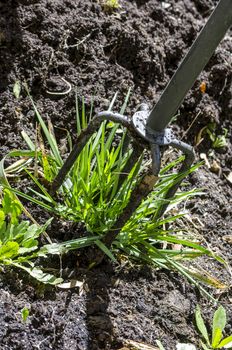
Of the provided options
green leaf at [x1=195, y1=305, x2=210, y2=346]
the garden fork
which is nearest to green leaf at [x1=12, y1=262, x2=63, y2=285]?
the garden fork

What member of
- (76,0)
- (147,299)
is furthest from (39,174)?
(76,0)

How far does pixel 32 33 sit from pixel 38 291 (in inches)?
43.8

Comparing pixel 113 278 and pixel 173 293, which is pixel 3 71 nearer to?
pixel 113 278

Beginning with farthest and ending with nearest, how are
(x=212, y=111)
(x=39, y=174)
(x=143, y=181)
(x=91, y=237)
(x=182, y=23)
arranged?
(x=182, y=23) < (x=212, y=111) < (x=39, y=174) < (x=91, y=237) < (x=143, y=181)

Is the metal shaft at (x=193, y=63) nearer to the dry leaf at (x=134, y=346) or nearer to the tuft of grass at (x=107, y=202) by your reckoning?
the tuft of grass at (x=107, y=202)

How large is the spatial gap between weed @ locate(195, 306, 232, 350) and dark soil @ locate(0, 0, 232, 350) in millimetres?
48

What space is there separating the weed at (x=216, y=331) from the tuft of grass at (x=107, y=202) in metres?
0.12

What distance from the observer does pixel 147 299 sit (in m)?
2.04

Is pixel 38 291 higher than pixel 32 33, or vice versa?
pixel 32 33

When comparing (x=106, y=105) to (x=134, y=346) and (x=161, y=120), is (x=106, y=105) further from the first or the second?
(x=134, y=346)

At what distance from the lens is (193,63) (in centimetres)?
163

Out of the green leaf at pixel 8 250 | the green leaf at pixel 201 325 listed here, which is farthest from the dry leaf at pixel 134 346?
the green leaf at pixel 8 250

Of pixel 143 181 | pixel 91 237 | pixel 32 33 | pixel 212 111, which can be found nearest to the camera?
pixel 143 181

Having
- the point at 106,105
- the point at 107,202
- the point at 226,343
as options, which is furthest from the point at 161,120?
the point at 226,343
